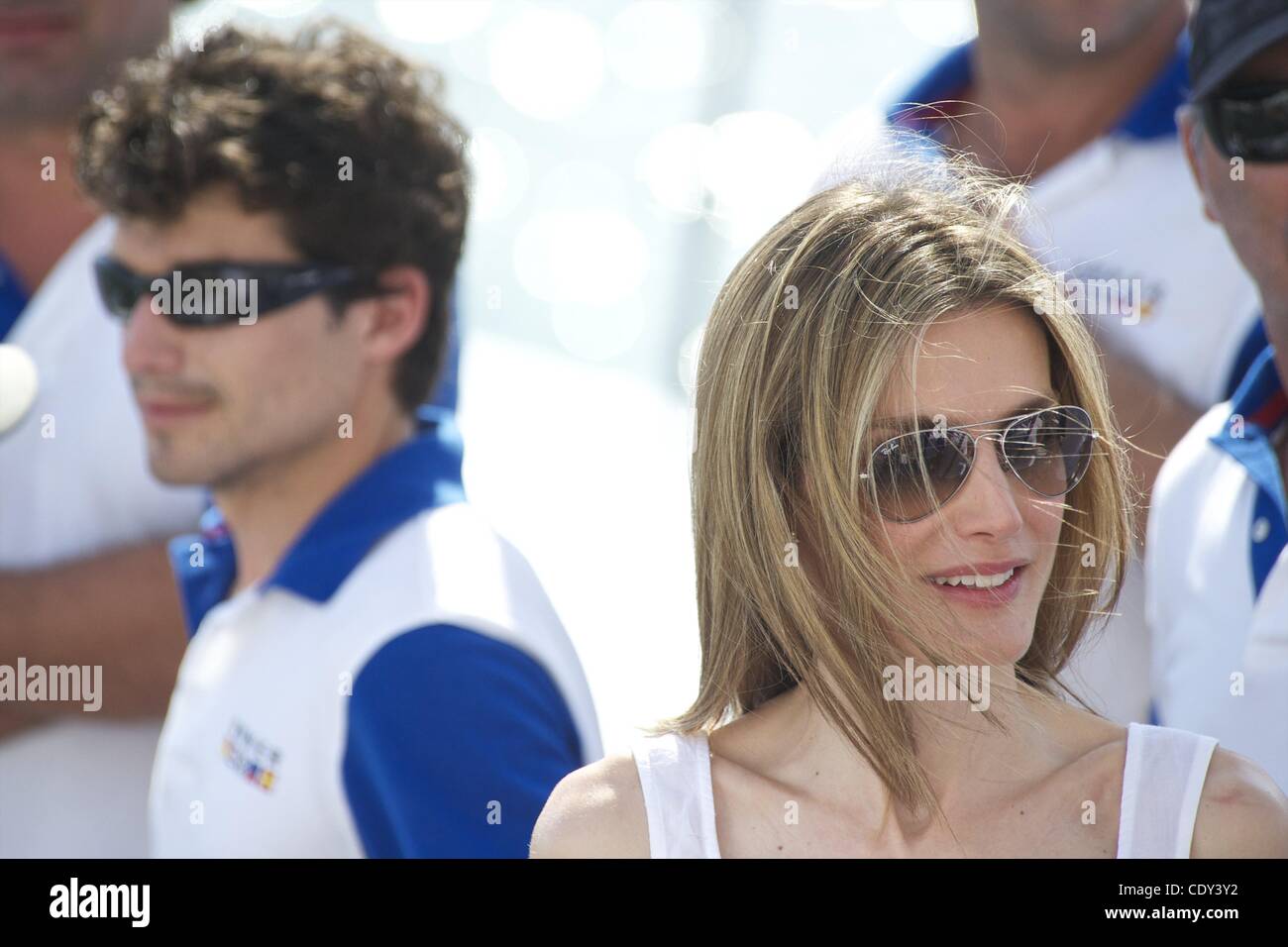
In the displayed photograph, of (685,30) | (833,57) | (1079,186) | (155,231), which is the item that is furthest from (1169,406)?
(685,30)

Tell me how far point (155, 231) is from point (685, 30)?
19.2 feet

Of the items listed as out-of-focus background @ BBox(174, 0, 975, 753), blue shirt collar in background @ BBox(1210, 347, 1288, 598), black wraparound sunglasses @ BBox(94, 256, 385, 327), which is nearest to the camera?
blue shirt collar in background @ BBox(1210, 347, 1288, 598)

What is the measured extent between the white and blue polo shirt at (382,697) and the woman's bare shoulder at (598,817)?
0.46m

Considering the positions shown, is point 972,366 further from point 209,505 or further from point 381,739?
point 209,505

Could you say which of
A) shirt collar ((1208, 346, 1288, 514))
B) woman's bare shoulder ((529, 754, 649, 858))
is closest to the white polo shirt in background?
woman's bare shoulder ((529, 754, 649, 858))

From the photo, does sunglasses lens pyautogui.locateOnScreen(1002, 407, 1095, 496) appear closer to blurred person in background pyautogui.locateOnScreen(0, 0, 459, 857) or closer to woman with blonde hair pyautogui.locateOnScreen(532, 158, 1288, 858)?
woman with blonde hair pyautogui.locateOnScreen(532, 158, 1288, 858)

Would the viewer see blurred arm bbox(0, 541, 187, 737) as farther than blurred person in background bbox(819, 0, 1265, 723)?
Yes

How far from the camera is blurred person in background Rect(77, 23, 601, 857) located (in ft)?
6.41

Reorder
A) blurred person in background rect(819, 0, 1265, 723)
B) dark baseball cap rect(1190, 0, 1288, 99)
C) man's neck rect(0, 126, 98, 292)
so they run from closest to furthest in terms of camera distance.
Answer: dark baseball cap rect(1190, 0, 1288, 99), blurred person in background rect(819, 0, 1265, 723), man's neck rect(0, 126, 98, 292)

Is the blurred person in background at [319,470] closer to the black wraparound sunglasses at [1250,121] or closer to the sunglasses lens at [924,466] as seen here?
the sunglasses lens at [924,466]

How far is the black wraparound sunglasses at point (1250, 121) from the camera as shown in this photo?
5.62 ft

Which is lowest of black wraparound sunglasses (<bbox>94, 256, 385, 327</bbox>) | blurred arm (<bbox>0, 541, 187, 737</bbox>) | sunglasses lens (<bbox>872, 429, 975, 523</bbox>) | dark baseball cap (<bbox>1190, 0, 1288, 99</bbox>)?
blurred arm (<bbox>0, 541, 187, 737</bbox>)

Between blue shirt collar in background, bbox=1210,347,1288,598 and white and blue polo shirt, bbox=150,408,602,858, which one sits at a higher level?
blue shirt collar in background, bbox=1210,347,1288,598

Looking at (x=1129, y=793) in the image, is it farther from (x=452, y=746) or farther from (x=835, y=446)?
(x=452, y=746)
